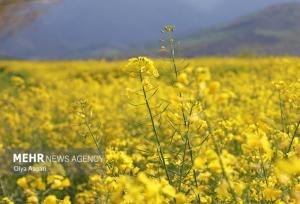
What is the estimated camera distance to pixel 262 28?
171 meters

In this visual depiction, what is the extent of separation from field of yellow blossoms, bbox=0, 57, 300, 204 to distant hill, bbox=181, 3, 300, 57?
109 m

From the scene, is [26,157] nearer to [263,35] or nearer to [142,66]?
[142,66]

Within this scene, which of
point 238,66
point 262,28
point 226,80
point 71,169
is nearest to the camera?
point 71,169

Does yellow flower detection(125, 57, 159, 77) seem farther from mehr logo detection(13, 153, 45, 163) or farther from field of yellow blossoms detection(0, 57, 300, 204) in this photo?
mehr logo detection(13, 153, 45, 163)

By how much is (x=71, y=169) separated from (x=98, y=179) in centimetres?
354

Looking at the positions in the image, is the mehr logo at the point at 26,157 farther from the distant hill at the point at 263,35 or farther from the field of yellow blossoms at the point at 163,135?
the distant hill at the point at 263,35

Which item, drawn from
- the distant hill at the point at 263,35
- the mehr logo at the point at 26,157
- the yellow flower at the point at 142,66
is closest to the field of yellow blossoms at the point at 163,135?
the yellow flower at the point at 142,66

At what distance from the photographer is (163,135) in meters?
7.84

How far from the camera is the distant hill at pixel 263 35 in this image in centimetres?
13750

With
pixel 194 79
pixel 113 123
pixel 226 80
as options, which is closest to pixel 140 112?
pixel 113 123

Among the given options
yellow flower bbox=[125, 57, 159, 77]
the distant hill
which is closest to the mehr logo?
yellow flower bbox=[125, 57, 159, 77]

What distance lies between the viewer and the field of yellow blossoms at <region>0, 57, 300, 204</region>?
8.22 feet

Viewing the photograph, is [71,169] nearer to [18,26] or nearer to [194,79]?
[18,26]

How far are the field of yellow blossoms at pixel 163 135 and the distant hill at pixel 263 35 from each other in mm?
108985
